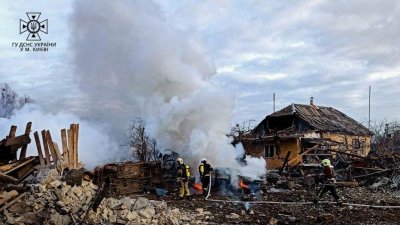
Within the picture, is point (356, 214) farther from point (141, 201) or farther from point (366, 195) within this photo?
point (141, 201)

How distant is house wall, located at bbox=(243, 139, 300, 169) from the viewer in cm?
3203

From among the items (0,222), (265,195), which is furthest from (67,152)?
(265,195)

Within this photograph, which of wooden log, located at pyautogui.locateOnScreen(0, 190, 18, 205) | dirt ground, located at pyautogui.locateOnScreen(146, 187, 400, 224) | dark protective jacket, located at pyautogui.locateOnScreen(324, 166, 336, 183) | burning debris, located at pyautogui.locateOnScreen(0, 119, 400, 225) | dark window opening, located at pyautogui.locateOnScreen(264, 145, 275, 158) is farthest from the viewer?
dark window opening, located at pyautogui.locateOnScreen(264, 145, 275, 158)

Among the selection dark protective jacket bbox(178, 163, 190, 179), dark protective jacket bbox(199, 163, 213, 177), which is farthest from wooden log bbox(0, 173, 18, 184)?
dark protective jacket bbox(199, 163, 213, 177)

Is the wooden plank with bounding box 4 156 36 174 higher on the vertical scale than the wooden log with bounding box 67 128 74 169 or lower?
lower

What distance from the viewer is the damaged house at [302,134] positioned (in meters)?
31.6

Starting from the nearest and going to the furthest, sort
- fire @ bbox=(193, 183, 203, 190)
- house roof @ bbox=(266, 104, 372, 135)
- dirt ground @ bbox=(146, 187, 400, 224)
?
dirt ground @ bbox=(146, 187, 400, 224), fire @ bbox=(193, 183, 203, 190), house roof @ bbox=(266, 104, 372, 135)

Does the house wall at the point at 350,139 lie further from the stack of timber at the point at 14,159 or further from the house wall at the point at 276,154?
the stack of timber at the point at 14,159

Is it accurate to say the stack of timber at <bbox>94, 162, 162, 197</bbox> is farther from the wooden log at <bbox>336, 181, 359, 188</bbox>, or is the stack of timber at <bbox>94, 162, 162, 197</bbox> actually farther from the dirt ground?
the wooden log at <bbox>336, 181, 359, 188</bbox>

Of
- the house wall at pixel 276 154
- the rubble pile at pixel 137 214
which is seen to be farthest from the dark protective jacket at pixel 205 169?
the house wall at pixel 276 154

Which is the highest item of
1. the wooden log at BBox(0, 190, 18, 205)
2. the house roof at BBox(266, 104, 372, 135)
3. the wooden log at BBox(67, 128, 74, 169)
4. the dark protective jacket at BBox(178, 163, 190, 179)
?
the house roof at BBox(266, 104, 372, 135)

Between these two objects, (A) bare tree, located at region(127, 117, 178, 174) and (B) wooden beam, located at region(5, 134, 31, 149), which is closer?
(B) wooden beam, located at region(5, 134, 31, 149)

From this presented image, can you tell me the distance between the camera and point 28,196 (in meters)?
→ 11.3

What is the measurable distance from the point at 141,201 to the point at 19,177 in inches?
164
